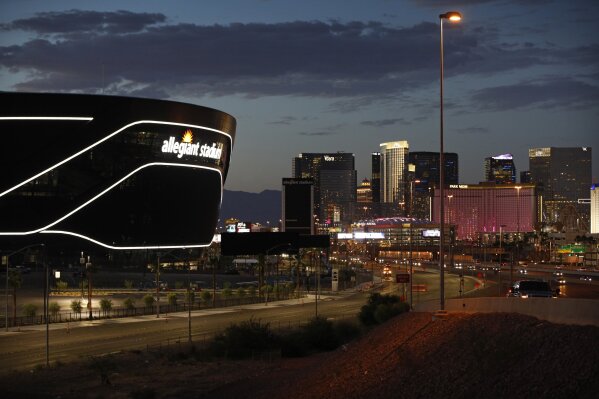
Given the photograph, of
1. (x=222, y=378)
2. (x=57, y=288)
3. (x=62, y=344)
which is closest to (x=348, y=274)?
(x=57, y=288)

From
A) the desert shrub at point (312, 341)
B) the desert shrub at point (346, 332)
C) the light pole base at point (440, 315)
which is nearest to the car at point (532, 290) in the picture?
the desert shrub at point (346, 332)

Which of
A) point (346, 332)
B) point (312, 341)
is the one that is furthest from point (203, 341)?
point (346, 332)

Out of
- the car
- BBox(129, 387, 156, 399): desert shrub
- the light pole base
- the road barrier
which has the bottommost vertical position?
BBox(129, 387, 156, 399): desert shrub

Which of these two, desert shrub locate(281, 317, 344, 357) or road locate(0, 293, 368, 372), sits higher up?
desert shrub locate(281, 317, 344, 357)

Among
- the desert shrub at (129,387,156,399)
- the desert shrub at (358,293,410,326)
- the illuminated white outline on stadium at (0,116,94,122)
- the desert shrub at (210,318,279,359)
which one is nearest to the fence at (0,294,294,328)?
the desert shrub at (358,293,410,326)

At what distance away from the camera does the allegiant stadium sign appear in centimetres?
11919

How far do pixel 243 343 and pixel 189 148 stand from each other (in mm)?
79331

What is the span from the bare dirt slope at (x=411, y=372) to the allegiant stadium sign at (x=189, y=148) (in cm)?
7968

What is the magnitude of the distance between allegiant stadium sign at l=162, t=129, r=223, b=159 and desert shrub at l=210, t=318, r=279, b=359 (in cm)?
7338

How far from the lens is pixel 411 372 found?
1049 inches

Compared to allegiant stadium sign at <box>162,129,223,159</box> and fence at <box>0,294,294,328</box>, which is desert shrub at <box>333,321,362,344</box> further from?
allegiant stadium sign at <box>162,129,223,159</box>

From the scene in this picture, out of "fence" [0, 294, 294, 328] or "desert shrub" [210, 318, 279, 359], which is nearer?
"desert shrub" [210, 318, 279, 359]

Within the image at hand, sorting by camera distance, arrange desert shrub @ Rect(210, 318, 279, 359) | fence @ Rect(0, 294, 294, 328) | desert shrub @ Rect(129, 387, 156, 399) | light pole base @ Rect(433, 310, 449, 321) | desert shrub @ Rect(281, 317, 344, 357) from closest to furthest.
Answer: light pole base @ Rect(433, 310, 449, 321) → desert shrub @ Rect(129, 387, 156, 399) → desert shrub @ Rect(281, 317, 344, 357) → desert shrub @ Rect(210, 318, 279, 359) → fence @ Rect(0, 294, 294, 328)

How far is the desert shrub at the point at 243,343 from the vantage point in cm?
4509
